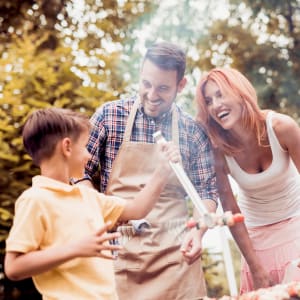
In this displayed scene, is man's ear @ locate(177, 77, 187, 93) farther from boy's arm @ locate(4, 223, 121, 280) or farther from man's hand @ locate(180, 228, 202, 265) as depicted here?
boy's arm @ locate(4, 223, 121, 280)

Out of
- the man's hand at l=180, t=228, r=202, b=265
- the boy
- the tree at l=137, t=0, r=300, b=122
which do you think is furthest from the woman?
the tree at l=137, t=0, r=300, b=122

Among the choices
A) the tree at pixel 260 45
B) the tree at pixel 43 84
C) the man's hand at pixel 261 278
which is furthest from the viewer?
the tree at pixel 260 45

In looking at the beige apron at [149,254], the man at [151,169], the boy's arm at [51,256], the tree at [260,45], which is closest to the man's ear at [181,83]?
the man at [151,169]

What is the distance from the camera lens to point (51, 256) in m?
1.36

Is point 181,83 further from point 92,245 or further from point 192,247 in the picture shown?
point 92,245

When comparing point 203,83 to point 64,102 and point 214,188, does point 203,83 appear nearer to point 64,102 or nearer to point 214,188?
point 214,188

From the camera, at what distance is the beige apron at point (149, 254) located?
2037 mm

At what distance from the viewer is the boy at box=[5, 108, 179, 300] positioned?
1.36 m

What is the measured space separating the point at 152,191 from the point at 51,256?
0.40 metres

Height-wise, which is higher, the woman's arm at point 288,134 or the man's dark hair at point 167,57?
the man's dark hair at point 167,57

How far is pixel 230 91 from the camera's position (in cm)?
212

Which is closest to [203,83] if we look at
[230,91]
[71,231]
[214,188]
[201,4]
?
[230,91]

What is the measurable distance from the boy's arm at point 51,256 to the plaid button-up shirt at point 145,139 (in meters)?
0.71

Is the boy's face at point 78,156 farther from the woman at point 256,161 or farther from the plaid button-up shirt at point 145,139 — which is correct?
the woman at point 256,161
